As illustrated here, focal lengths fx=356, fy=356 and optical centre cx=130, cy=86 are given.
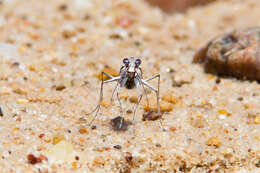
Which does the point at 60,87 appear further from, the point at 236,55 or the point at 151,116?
the point at 236,55

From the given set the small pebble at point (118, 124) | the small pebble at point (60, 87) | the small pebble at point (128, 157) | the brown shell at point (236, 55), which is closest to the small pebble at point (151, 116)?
the small pebble at point (118, 124)

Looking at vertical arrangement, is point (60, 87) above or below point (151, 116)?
above

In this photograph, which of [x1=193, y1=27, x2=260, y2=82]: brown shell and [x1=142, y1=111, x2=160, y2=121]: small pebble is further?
[x1=193, y1=27, x2=260, y2=82]: brown shell

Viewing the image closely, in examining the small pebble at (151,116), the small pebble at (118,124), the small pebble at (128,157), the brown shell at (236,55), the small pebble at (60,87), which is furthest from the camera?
the brown shell at (236,55)

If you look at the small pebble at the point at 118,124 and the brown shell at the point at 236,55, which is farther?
the brown shell at the point at 236,55

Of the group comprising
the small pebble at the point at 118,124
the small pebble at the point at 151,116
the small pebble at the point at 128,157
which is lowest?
the small pebble at the point at 128,157

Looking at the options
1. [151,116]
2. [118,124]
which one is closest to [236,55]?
[151,116]

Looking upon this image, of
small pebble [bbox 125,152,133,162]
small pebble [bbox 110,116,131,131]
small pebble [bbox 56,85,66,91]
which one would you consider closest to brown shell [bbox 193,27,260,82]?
small pebble [bbox 110,116,131,131]

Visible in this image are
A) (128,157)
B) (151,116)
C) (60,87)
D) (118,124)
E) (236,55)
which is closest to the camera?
(128,157)

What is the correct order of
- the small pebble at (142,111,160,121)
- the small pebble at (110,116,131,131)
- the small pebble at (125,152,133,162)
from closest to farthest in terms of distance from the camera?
1. the small pebble at (125,152,133,162)
2. the small pebble at (110,116,131,131)
3. the small pebble at (142,111,160,121)

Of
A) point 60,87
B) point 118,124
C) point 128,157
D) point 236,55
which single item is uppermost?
point 236,55

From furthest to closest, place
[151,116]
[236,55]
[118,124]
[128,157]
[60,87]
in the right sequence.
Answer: [236,55]
[60,87]
[151,116]
[118,124]
[128,157]

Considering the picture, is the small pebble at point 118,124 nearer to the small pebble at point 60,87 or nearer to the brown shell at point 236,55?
the small pebble at point 60,87

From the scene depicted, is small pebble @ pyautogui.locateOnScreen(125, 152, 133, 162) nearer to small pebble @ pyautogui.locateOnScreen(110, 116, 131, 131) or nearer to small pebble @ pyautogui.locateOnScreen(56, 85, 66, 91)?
small pebble @ pyautogui.locateOnScreen(110, 116, 131, 131)
